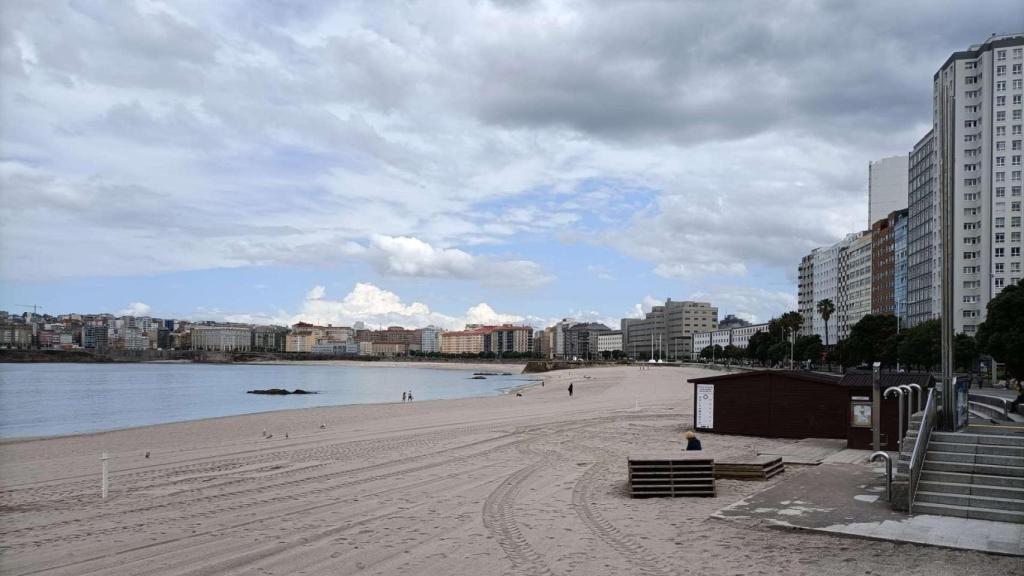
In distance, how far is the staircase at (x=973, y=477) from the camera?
13.2 meters

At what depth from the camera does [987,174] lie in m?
96.9

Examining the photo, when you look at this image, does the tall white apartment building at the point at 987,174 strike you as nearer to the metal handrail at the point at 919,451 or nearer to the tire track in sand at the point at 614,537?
the metal handrail at the point at 919,451

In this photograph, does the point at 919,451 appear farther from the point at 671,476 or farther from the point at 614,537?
the point at 614,537

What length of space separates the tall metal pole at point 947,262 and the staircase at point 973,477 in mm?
1311

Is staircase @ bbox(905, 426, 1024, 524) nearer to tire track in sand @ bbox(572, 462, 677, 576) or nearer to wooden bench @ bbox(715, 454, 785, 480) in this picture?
wooden bench @ bbox(715, 454, 785, 480)

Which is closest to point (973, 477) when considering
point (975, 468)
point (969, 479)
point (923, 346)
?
point (969, 479)

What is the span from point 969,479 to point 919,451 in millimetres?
920

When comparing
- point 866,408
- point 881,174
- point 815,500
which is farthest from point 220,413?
point 881,174

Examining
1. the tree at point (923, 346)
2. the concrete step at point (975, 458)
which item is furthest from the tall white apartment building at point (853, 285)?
the concrete step at point (975, 458)

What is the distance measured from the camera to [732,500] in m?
15.9

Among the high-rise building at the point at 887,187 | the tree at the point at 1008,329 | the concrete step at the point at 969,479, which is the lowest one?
the concrete step at the point at 969,479

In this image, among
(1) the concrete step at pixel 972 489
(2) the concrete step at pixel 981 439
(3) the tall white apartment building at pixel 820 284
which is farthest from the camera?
(3) the tall white apartment building at pixel 820 284

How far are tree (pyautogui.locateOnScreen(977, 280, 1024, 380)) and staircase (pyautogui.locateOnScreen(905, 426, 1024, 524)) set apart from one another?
1429 inches

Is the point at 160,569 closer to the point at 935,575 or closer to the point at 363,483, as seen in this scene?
the point at 363,483
